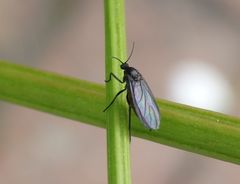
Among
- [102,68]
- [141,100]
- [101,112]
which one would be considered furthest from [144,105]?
[102,68]

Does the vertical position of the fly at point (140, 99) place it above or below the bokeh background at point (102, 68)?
above

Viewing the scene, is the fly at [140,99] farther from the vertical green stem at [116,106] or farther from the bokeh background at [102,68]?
the bokeh background at [102,68]

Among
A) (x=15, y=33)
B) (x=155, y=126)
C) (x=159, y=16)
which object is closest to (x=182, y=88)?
(x=159, y=16)

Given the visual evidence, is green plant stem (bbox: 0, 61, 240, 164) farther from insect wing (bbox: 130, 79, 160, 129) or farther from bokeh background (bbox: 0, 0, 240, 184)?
bokeh background (bbox: 0, 0, 240, 184)

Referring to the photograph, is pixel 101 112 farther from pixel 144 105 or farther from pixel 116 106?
pixel 144 105

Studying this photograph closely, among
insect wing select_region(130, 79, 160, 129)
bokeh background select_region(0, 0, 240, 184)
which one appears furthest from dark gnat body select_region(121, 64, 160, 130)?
bokeh background select_region(0, 0, 240, 184)

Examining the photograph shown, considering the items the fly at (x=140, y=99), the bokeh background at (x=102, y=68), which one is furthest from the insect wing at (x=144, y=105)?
the bokeh background at (x=102, y=68)
